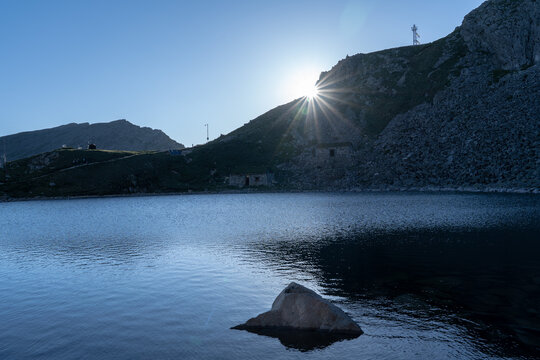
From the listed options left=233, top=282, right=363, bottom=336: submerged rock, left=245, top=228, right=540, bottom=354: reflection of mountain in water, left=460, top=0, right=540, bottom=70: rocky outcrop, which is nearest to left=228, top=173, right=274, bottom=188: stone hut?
left=460, top=0, right=540, bottom=70: rocky outcrop

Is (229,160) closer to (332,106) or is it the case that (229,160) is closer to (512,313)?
(332,106)

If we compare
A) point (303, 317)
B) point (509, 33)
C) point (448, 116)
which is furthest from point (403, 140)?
point (303, 317)

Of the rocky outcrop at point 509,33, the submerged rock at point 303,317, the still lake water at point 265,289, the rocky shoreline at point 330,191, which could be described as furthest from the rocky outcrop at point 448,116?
the submerged rock at point 303,317

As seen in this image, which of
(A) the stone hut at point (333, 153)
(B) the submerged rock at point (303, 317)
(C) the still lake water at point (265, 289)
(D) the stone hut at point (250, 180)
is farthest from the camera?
(D) the stone hut at point (250, 180)

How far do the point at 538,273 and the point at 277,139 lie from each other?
166 meters

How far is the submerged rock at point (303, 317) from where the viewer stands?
16891mm

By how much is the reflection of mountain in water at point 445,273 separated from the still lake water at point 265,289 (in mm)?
110

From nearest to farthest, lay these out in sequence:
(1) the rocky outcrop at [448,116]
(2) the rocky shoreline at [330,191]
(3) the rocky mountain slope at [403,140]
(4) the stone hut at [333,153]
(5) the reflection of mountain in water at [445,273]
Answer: (5) the reflection of mountain in water at [445,273]
(2) the rocky shoreline at [330,191]
(1) the rocky outcrop at [448,116]
(3) the rocky mountain slope at [403,140]
(4) the stone hut at [333,153]

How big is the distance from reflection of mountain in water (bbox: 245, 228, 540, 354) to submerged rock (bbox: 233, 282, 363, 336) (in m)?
4.38

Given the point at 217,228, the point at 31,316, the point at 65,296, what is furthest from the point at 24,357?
the point at 217,228

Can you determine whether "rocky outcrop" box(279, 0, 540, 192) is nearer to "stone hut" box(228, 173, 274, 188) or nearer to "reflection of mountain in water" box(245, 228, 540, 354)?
"stone hut" box(228, 173, 274, 188)

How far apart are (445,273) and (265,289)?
45.9 feet

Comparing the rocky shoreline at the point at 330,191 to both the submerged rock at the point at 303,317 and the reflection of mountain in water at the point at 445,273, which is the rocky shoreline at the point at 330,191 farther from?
the submerged rock at the point at 303,317

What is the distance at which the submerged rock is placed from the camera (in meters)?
16.9
